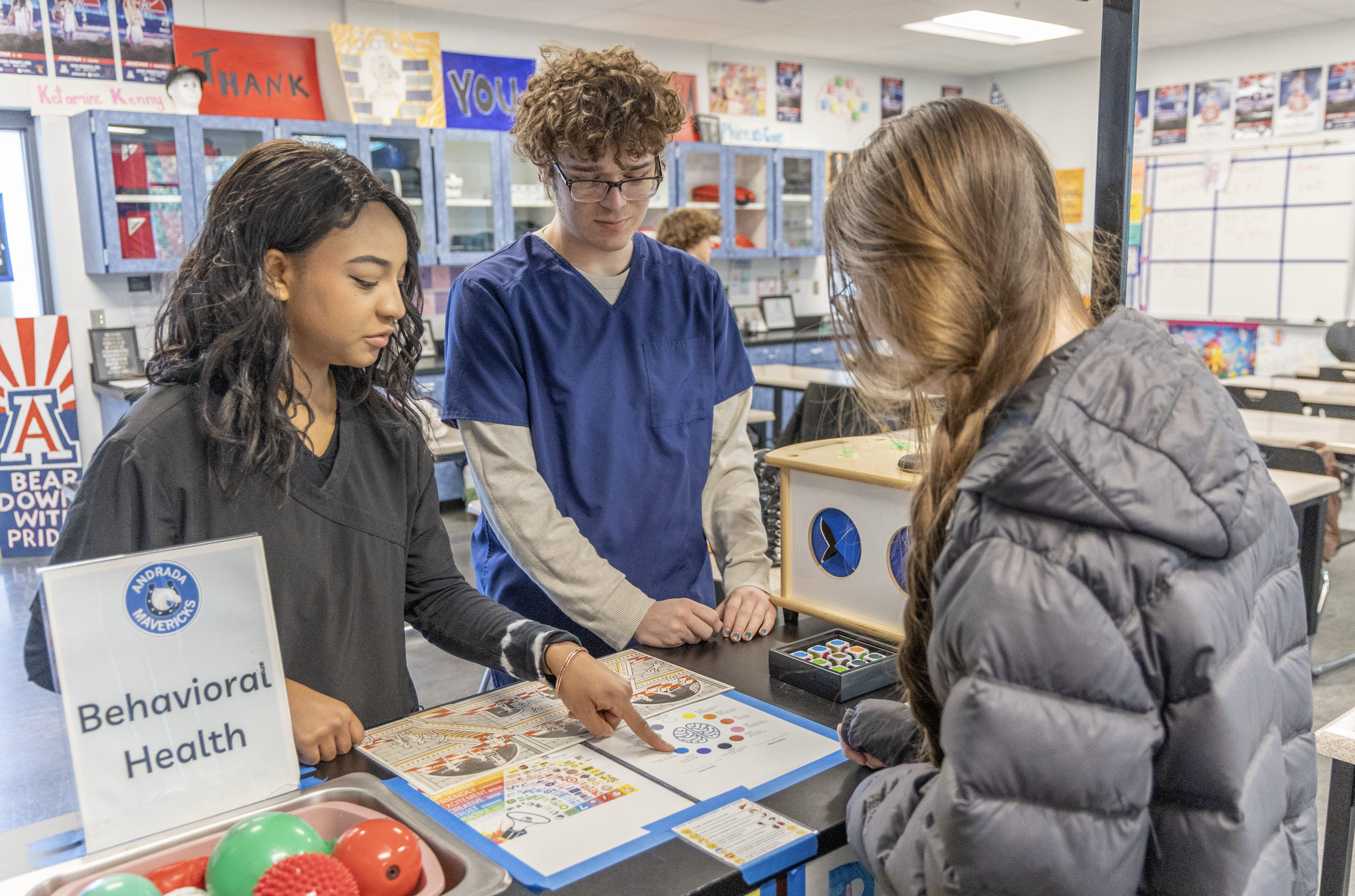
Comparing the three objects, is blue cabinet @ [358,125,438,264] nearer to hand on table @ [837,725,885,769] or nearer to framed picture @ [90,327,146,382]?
framed picture @ [90,327,146,382]

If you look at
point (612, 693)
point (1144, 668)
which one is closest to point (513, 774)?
point (612, 693)

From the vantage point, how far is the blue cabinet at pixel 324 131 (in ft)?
16.7

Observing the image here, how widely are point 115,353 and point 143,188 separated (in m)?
0.84

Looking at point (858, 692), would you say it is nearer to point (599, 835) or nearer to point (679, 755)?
point (679, 755)

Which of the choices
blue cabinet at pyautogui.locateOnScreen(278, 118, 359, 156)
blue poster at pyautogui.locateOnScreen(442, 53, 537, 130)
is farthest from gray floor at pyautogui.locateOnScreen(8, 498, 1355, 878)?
blue poster at pyautogui.locateOnScreen(442, 53, 537, 130)

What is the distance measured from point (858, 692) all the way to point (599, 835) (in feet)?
1.50

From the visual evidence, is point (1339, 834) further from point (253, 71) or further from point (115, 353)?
point (253, 71)

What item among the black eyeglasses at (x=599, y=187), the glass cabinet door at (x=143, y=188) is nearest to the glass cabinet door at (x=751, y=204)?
the glass cabinet door at (x=143, y=188)

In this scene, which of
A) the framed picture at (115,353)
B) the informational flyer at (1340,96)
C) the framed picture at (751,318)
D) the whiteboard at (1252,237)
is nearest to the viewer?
the framed picture at (115,353)

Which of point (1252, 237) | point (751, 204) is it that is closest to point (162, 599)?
point (751, 204)

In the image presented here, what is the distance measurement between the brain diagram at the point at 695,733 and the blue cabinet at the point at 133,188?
4.41 m

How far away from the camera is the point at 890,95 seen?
8109 millimetres

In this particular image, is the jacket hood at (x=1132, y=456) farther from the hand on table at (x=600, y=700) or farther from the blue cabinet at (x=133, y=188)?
the blue cabinet at (x=133, y=188)

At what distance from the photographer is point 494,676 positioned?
1670 millimetres
